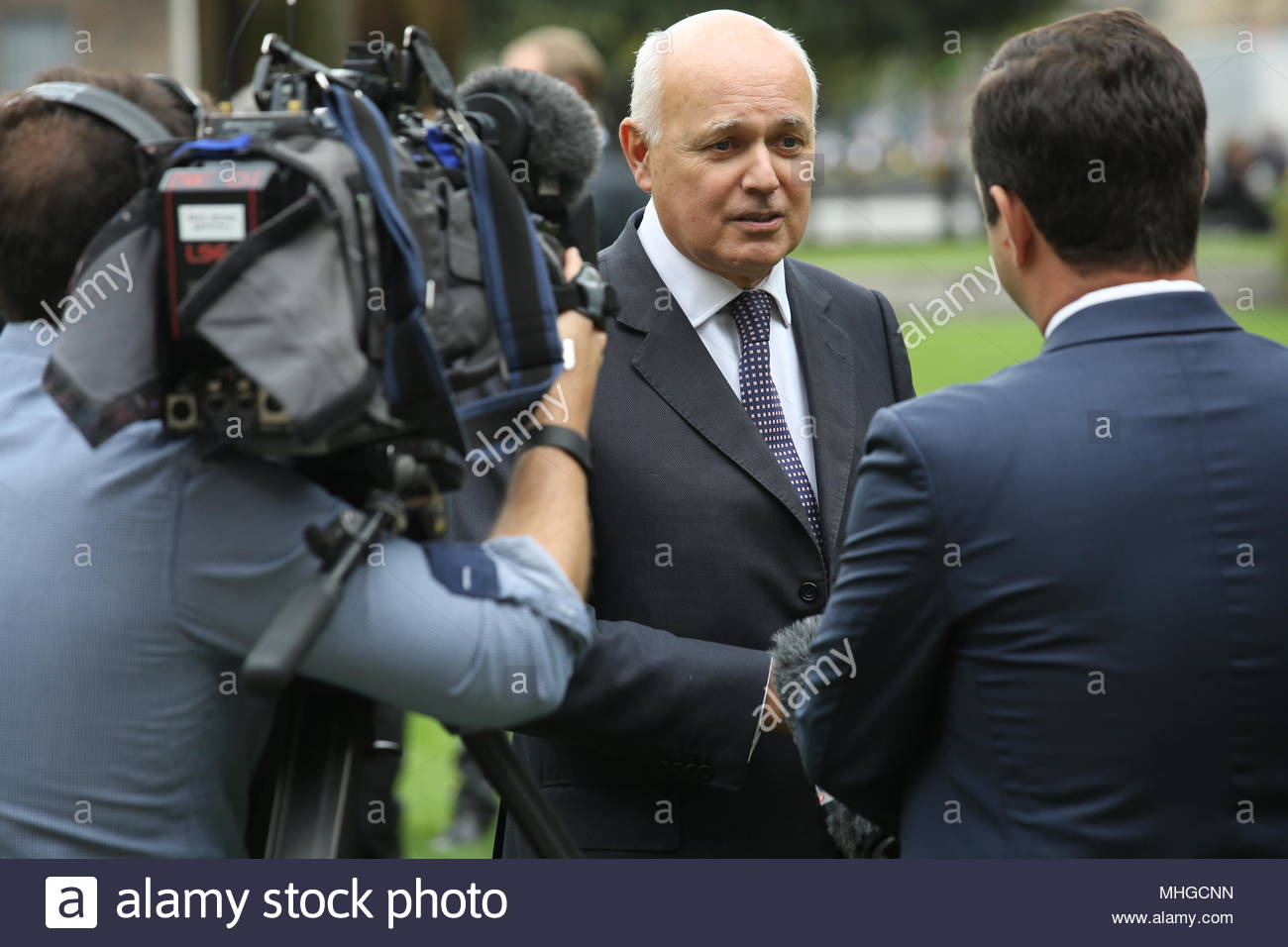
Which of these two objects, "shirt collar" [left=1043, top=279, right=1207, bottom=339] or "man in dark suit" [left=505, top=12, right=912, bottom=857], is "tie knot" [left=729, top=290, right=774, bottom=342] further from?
"shirt collar" [left=1043, top=279, right=1207, bottom=339]

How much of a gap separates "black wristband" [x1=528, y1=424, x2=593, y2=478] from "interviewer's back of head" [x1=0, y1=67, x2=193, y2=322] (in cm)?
57

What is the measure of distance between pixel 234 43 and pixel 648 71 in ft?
3.26

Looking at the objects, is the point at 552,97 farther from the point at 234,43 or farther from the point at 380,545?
the point at 380,545

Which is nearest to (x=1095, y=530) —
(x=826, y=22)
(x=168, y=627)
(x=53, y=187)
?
(x=168, y=627)

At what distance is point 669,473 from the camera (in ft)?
8.54

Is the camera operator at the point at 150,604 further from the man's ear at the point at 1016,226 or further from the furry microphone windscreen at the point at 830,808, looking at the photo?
the man's ear at the point at 1016,226

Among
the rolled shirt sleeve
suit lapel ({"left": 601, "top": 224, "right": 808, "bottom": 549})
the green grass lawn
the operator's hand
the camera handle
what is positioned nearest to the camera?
the camera handle

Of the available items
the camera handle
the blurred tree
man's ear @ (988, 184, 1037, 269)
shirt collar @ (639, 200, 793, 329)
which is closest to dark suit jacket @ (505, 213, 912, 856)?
shirt collar @ (639, 200, 793, 329)

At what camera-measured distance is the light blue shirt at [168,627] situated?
181 centimetres

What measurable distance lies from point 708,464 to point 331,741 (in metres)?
0.90

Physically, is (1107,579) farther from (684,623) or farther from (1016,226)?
(684,623)

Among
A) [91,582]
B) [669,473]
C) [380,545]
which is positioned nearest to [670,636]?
[669,473]

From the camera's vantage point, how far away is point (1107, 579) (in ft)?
6.03

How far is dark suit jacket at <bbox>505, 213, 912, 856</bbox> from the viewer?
2479 millimetres
